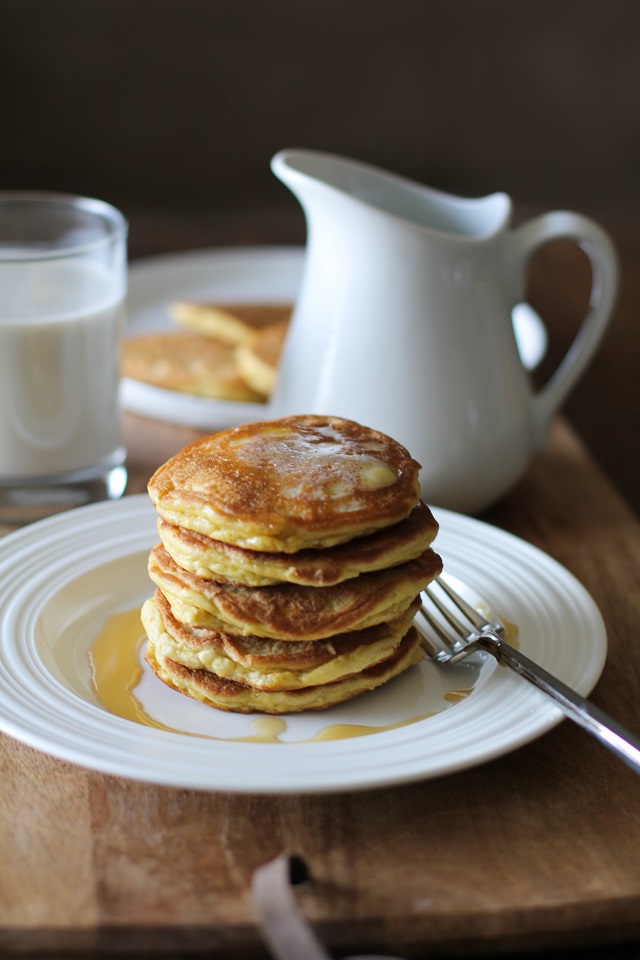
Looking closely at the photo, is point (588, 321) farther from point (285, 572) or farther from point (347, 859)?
point (347, 859)

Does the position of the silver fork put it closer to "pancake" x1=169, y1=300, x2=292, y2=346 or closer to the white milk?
the white milk

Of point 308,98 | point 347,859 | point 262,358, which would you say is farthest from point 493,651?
point 308,98

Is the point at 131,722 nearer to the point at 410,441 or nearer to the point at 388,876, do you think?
the point at 388,876

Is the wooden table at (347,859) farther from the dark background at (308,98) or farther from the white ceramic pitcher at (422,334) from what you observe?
the dark background at (308,98)

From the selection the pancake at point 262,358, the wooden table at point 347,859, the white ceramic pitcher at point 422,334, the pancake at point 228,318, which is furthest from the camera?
the pancake at point 228,318

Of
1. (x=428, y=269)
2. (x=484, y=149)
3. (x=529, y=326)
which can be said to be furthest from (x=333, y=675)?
(x=484, y=149)

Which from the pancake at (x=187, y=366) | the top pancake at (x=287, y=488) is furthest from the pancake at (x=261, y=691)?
the pancake at (x=187, y=366)
